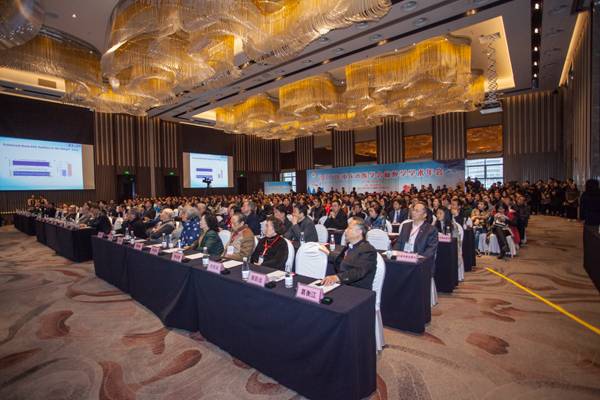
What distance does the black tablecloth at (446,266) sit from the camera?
433 centimetres

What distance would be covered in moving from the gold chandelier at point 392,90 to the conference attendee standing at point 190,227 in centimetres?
568

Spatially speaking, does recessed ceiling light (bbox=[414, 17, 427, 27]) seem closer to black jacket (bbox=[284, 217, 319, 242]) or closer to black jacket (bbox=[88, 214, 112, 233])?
black jacket (bbox=[284, 217, 319, 242])

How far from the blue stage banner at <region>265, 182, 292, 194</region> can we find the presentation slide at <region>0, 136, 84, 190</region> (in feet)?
34.8

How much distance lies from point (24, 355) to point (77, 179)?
14369 mm

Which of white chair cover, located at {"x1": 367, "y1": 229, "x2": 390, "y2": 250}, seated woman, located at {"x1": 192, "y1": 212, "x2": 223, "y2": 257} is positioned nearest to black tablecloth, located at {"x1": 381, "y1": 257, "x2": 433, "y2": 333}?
white chair cover, located at {"x1": 367, "y1": 229, "x2": 390, "y2": 250}

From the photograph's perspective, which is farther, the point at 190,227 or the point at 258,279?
the point at 190,227

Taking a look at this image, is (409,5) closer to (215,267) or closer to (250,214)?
(250,214)

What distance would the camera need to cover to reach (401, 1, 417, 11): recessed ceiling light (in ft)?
18.6

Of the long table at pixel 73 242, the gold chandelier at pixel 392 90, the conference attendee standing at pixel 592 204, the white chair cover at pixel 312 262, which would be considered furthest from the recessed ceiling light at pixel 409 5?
the long table at pixel 73 242

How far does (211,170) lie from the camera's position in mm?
20250

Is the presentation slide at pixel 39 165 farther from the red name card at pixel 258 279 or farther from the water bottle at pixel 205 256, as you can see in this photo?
the red name card at pixel 258 279

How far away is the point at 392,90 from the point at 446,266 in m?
6.82

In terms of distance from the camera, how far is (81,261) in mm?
7078

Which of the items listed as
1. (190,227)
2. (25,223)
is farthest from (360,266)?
(25,223)
